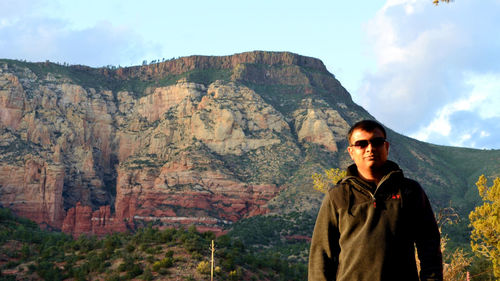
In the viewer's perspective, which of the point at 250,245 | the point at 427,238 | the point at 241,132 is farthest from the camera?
the point at 241,132

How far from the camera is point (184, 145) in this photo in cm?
9694

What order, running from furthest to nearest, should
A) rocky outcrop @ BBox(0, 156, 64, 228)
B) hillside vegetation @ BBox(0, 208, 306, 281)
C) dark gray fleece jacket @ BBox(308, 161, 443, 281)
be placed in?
rocky outcrop @ BBox(0, 156, 64, 228) → hillside vegetation @ BBox(0, 208, 306, 281) → dark gray fleece jacket @ BBox(308, 161, 443, 281)

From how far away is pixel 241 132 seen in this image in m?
96.1

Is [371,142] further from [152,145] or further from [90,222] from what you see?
[152,145]

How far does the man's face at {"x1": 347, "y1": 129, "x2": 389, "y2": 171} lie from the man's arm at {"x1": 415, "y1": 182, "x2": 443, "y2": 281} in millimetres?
359

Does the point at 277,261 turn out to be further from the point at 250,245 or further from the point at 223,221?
the point at 223,221

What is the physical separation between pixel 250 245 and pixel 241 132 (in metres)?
34.6

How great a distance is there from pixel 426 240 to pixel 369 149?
2.42 feet

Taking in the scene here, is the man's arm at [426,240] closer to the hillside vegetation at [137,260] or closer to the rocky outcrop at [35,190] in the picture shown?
the hillside vegetation at [137,260]

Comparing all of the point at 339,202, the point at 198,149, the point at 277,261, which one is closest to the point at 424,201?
the point at 339,202

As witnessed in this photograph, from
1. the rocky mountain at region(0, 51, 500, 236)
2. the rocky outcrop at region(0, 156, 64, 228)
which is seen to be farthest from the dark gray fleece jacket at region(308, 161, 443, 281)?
the rocky outcrop at region(0, 156, 64, 228)

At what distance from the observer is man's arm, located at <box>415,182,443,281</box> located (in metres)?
3.95

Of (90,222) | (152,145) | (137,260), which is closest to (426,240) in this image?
(137,260)

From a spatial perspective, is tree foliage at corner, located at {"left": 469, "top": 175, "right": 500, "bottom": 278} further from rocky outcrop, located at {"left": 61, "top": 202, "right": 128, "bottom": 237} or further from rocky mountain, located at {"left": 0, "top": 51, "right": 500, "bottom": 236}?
rocky outcrop, located at {"left": 61, "top": 202, "right": 128, "bottom": 237}
